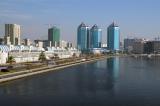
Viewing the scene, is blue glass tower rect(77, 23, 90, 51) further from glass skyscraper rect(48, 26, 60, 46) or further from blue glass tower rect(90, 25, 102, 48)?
glass skyscraper rect(48, 26, 60, 46)

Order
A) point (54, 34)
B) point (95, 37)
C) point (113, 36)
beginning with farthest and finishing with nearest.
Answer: point (95, 37), point (113, 36), point (54, 34)

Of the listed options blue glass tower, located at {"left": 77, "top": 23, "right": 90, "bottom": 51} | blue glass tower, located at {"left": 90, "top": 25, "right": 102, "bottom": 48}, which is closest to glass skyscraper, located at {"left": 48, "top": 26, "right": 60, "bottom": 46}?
blue glass tower, located at {"left": 77, "top": 23, "right": 90, "bottom": 51}

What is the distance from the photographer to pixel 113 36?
395ft

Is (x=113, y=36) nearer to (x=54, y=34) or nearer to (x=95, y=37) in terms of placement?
(x=95, y=37)

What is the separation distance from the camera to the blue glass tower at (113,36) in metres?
121

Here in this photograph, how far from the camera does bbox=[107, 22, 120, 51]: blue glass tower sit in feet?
397

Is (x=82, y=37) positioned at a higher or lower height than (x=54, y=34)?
lower

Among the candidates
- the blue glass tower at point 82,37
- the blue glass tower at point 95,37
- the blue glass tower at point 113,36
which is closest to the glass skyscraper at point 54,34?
the blue glass tower at point 82,37

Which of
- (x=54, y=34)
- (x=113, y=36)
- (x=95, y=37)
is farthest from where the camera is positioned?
(x=95, y=37)

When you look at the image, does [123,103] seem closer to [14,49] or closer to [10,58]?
[10,58]

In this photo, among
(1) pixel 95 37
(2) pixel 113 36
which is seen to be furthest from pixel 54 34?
(2) pixel 113 36

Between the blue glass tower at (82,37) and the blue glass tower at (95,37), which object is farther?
the blue glass tower at (95,37)

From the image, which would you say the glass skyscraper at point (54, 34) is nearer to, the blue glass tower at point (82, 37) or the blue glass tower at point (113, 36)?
the blue glass tower at point (82, 37)

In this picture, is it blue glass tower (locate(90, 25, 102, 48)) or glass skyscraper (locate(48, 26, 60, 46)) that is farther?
blue glass tower (locate(90, 25, 102, 48))
